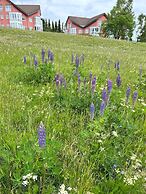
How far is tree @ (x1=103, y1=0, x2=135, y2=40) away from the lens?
57.5 m

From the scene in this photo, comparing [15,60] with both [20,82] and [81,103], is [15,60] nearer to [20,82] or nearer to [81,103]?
[20,82]

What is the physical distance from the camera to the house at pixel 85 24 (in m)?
89.7

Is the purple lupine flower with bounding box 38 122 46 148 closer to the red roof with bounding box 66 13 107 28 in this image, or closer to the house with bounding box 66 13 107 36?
the house with bounding box 66 13 107 36

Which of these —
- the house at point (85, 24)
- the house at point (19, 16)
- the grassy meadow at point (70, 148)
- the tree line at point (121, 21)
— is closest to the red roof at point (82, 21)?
the house at point (85, 24)

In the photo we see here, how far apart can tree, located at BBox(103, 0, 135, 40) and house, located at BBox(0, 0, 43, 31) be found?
36324 millimetres

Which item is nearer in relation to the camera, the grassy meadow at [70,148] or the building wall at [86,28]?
the grassy meadow at [70,148]

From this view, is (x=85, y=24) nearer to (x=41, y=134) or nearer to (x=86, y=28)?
(x=86, y=28)

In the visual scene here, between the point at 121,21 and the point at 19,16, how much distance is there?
1679 inches

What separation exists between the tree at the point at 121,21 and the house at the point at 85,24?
88.5 ft

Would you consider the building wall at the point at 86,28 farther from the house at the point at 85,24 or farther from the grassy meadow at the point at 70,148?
the grassy meadow at the point at 70,148

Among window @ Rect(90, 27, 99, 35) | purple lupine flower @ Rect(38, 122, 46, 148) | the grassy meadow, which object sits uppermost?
window @ Rect(90, 27, 99, 35)

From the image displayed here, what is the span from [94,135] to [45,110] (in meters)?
1.25

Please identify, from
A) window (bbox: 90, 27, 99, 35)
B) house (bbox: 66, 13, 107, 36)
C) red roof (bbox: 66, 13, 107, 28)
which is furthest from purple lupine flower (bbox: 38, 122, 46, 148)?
red roof (bbox: 66, 13, 107, 28)

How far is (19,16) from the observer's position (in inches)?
3297
